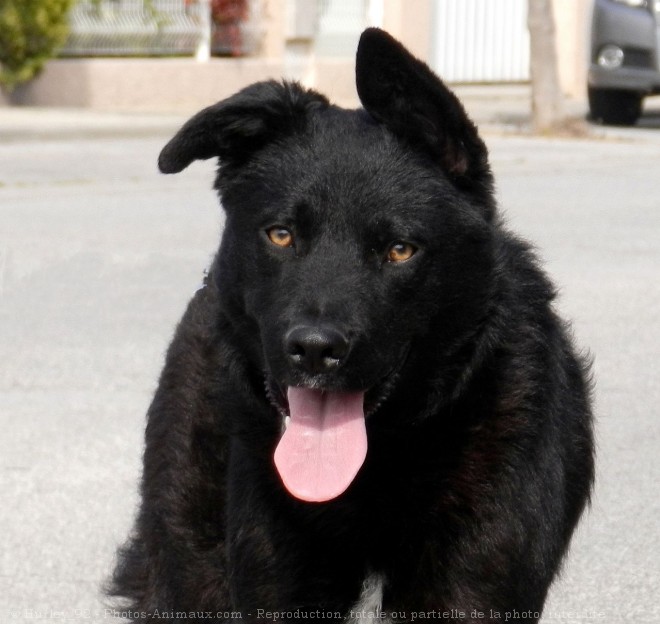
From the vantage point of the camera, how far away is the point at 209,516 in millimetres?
3711

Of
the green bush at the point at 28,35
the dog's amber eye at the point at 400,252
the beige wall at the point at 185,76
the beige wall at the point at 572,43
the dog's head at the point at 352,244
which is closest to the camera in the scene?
the dog's head at the point at 352,244

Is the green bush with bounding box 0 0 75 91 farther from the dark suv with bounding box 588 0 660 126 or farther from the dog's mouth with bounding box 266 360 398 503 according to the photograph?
the dog's mouth with bounding box 266 360 398 503

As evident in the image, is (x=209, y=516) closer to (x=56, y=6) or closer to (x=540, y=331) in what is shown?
(x=540, y=331)

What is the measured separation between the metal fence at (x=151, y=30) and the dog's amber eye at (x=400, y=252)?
17372 mm

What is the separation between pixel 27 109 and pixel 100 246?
10.4m

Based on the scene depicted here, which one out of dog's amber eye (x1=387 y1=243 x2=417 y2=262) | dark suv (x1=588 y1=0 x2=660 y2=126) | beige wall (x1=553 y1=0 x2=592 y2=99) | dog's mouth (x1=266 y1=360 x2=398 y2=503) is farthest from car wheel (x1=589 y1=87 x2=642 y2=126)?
dog's mouth (x1=266 y1=360 x2=398 y2=503)

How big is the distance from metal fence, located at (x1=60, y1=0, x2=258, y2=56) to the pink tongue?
1745cm

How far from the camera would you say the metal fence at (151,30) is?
797 inches

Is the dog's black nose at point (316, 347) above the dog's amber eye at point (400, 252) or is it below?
below

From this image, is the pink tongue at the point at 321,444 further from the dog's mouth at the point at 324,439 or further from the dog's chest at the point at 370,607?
the dog's chest at the point at 370,607

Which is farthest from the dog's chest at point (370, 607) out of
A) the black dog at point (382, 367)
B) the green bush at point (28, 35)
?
the green bush at point (28, 35)

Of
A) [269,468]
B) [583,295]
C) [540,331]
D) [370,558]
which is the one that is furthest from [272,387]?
[583,295]

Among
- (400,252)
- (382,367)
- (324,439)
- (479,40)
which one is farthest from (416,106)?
(479,40)

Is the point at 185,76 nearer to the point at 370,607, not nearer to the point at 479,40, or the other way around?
the point at 479,40
